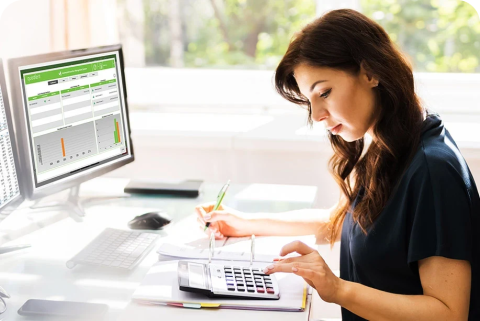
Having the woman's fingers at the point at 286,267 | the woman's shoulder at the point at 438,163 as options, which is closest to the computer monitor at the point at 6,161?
the woman's fingers at the point at 286,267

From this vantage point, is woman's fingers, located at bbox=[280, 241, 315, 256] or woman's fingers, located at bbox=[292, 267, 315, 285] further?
woman's fingers, located at bbox=[280, 241, 315, 256]

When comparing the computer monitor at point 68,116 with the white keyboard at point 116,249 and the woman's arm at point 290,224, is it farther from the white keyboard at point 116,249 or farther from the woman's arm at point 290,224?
the woman's arm at point 290,224

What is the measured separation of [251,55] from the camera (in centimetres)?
268

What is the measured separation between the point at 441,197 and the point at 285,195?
777 millimetres

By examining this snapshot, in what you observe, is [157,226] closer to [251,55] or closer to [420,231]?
[420,231]

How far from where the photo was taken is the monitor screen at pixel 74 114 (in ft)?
4.91

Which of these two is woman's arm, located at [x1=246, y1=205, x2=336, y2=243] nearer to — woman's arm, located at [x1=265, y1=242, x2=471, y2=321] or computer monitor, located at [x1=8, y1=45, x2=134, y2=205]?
woman's arm, located at [x1=265, y1=242, x2=471, y2=321]

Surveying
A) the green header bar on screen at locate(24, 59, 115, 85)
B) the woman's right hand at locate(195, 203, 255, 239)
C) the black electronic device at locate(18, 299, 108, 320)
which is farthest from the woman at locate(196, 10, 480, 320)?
the green header bar on screen at locate(24, 59, 115, 85)

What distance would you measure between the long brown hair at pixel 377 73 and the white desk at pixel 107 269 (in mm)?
330

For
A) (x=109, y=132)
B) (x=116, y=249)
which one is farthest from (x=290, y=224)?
(x=109, y=132)

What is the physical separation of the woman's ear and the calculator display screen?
1.72 ft

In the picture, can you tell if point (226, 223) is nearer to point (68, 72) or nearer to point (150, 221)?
point (150, 221)

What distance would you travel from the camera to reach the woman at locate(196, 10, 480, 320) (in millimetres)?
1098

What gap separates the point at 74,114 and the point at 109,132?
0.49 feet
